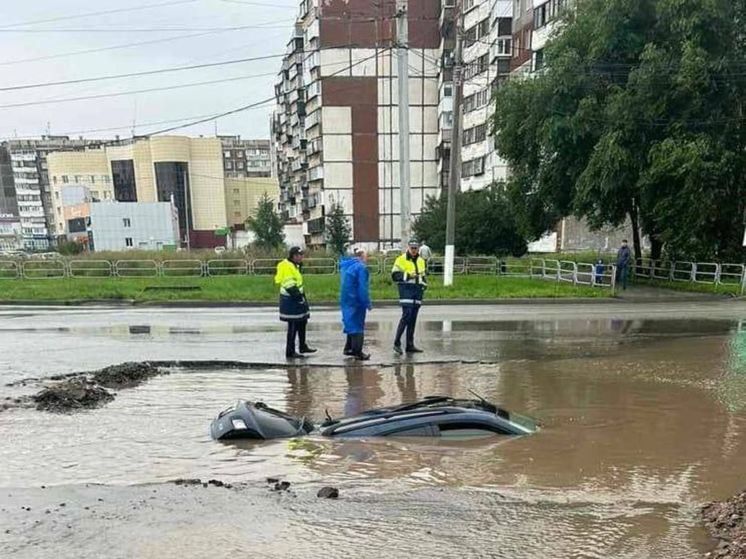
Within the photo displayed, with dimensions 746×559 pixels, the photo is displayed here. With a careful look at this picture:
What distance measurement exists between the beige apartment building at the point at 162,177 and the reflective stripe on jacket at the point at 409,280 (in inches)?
3815

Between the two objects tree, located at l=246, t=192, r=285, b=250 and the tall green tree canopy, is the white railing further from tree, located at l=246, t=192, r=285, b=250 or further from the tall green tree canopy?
tree, located at l=246, t=192, r=285, b=250

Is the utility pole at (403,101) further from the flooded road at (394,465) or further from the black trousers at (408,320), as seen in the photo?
the flooded road at (394,465)

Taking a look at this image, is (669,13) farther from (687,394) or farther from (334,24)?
(334,24)

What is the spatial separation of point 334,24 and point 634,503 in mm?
63105

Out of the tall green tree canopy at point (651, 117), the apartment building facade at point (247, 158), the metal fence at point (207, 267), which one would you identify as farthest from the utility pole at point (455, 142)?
the apartment building facade at point (247, 158)

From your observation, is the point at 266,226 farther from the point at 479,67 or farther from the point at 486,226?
the point at 486,226

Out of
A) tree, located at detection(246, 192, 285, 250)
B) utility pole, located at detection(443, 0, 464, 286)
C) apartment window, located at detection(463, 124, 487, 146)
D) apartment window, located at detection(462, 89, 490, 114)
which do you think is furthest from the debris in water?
tree, located at detection(246, 192, 285, 250)

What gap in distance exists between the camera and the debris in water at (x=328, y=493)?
423 cm

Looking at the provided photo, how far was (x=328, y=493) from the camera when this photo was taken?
14.0ft

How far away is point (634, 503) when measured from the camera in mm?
4117

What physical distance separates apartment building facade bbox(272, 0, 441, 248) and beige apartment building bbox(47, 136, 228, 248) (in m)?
43.5

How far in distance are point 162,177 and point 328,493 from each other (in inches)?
4255

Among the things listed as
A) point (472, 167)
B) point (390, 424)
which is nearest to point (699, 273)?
point (390, 424)

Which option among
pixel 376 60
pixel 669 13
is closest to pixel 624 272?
pixel 669 13
